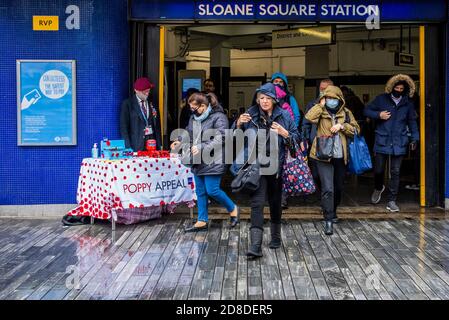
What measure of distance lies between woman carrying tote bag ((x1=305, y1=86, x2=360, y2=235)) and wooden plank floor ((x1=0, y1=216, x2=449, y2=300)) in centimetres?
43

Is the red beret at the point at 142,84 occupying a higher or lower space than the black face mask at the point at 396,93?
higher

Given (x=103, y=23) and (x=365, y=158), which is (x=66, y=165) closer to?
(x=103, y=23)

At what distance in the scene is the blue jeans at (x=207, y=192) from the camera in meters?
7.58

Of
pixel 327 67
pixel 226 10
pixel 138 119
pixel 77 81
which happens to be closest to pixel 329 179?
pixel 138 119

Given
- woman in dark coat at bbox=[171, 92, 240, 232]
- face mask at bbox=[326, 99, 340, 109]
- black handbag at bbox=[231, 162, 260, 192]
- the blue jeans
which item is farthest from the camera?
face mask at bbox=[326, 99, 340, 109]

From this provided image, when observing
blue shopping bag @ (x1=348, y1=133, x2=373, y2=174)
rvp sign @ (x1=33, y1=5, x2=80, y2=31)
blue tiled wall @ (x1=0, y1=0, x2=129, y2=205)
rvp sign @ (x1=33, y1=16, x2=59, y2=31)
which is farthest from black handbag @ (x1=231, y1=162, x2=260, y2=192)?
rvp sign @ (x1=33, y1=16, x2=59, y2=31)

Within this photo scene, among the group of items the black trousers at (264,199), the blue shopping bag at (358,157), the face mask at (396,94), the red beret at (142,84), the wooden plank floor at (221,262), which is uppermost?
the red beret at (142,84)

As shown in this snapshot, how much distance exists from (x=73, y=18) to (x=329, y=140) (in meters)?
3.86

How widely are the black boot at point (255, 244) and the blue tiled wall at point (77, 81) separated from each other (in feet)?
10.1

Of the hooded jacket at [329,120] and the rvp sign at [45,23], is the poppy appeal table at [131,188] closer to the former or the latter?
the hooded jacket at [329,120]

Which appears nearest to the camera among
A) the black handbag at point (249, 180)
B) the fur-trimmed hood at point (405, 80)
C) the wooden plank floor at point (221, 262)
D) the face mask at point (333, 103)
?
the wooden plank floor at point (221, 262)

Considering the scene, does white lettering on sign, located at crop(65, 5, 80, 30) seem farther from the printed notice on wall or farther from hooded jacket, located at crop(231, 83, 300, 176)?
hooded jacket, located at crop(231, 83, 300, 176)

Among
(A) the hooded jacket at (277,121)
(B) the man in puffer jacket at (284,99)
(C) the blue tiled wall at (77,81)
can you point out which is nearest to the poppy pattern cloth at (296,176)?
(A) the hooded jacket at (277,121)

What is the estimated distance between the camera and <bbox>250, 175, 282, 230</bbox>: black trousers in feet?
21.5
